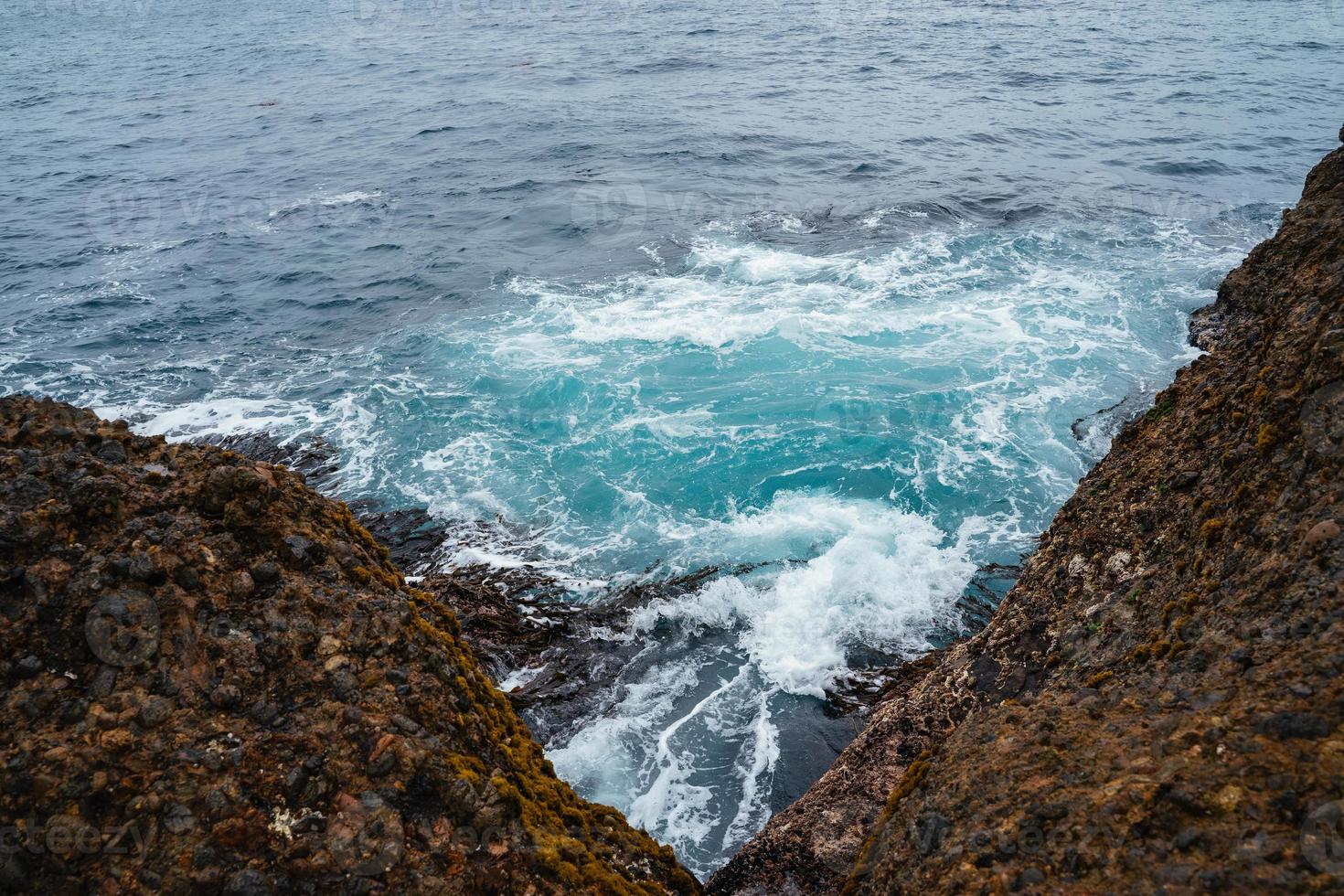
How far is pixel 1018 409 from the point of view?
19.3 metres

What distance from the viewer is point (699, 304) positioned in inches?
974

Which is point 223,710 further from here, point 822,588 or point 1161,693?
point 822,588

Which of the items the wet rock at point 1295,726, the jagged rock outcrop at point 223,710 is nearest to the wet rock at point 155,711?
the jagged rock outcrop at point 223,710

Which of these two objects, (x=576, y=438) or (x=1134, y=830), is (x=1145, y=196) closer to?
(x=576, y=438)

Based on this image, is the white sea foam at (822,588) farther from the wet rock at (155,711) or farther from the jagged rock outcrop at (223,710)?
the wet rock at (155,711)

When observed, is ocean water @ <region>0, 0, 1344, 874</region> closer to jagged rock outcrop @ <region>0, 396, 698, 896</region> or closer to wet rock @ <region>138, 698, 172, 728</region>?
jagged rock outcrop @ <region>0, 396, 698, 896</region>

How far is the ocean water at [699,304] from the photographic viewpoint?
557 inches

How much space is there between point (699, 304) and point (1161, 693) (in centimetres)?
2065

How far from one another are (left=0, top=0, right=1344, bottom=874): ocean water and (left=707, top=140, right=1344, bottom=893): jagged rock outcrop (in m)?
3.94

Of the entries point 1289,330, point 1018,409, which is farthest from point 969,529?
point 1289,330

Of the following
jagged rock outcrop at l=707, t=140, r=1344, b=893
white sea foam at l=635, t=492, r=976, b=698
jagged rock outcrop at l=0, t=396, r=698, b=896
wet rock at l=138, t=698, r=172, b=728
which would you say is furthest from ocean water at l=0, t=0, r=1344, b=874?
wet rock at l=138, t=698, r=172, b=728

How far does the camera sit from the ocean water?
14.2m

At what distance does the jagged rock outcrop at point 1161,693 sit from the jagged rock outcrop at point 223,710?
8.55ft

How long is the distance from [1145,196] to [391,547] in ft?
102
